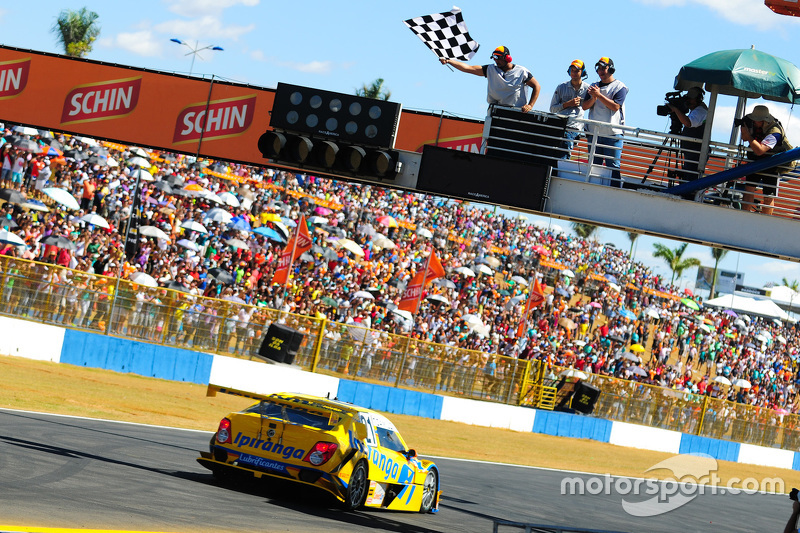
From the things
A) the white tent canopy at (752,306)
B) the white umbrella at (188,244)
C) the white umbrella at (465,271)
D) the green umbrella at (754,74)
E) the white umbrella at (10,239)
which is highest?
the white tent canopy at (752,306)

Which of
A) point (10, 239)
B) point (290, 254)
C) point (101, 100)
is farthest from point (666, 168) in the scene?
point (10, 239)

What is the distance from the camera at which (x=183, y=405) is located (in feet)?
63.0

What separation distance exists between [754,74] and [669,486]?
1274 cm

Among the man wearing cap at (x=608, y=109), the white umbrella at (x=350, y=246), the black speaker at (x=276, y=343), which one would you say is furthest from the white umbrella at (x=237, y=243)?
the man wearing cap at (x=608, y=109)

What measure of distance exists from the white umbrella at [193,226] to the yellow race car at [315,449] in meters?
19.2

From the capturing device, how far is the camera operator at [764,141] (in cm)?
1130

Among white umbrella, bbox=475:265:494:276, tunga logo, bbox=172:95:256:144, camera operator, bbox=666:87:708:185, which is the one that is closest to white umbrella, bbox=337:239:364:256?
white umbrella, bbox=475:265:494:276

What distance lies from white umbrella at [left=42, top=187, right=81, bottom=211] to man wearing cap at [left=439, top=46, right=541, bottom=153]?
1679 cm

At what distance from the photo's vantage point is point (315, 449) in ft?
32.6

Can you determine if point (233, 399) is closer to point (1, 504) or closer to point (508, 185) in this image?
point (508, 185)

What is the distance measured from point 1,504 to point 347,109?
6.39m

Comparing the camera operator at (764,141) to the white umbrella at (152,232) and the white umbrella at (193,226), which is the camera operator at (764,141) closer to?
the white umbrella at (152,232)

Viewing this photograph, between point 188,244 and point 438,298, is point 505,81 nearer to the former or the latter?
point 188,244

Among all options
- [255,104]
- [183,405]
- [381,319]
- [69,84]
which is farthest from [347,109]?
[381,319]
